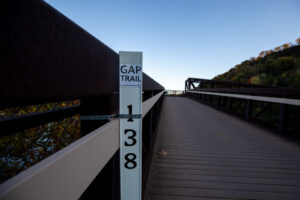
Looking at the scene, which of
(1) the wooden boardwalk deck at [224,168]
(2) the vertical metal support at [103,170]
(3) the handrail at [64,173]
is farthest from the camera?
(1) the wooden boardwalk deck at [224,168]

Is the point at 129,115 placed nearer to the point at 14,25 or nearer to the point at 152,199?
the point at 14,25

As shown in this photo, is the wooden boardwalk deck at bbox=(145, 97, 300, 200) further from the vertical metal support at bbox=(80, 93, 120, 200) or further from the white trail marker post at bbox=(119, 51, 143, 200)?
the vertical metal support at bbox=(80, 93, 120, 200)

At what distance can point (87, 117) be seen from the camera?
751 millimetres

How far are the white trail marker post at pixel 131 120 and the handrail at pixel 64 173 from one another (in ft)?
0.78

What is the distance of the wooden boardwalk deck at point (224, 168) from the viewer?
176cm

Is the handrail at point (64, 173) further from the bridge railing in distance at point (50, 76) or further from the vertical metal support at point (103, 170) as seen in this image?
the vertical metal support at point (103, 170)

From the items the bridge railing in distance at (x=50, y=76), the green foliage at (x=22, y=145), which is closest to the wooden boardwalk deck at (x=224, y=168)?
the green foliage at (x=22, y=145)

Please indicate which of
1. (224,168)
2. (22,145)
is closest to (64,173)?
(224,168)

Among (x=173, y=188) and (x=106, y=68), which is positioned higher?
(x=106, y=68)

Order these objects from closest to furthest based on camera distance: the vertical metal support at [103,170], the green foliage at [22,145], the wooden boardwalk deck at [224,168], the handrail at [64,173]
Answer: the handrail at [64,173], the vertical metal support at [103,170], the wooden boardwalk deck at [224,168], the green foliage at [22,145]

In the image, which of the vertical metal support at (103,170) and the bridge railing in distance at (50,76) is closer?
the bridge railing in distance at (50,76)

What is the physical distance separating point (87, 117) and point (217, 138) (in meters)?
3.36

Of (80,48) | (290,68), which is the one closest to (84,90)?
(80,48)

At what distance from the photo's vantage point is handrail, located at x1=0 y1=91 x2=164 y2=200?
0.27 m
